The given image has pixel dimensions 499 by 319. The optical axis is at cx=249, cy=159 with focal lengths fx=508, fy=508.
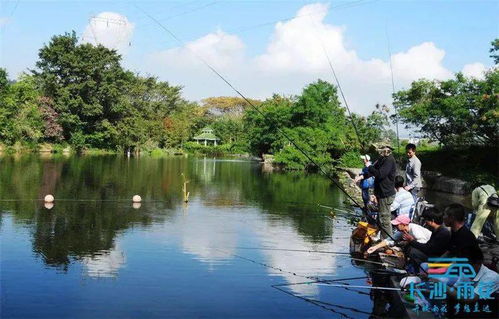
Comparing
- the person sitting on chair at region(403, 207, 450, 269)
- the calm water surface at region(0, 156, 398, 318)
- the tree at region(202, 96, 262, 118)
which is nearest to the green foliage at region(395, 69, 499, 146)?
the calm water surface at region(0, 156, 398, 318)

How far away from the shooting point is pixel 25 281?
23.7ft

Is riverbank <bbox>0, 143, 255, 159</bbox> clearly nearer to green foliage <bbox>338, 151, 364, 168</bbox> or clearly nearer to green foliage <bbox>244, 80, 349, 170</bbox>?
green foliage <bbox>244, 80, 349, 170</bbox>

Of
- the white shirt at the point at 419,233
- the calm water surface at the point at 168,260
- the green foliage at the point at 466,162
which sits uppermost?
the green foliage at the point at 466,162

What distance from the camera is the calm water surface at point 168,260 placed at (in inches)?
252

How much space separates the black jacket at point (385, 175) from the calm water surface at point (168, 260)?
135 cm

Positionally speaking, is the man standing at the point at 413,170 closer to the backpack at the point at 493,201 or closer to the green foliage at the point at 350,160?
the backpack at the point at 493,201

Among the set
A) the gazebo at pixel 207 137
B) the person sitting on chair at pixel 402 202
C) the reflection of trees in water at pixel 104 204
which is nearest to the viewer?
the person sitting on chair at pixel 402 202

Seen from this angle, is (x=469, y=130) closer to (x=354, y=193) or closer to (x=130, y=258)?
A: (x=354, y=193)

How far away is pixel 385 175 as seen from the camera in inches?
328

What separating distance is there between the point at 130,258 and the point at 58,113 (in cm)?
4804

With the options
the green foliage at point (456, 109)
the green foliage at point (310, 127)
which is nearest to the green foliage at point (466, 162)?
the green foliage at point (456, 109)

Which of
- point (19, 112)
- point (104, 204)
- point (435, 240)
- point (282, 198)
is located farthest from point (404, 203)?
point (19, 112)

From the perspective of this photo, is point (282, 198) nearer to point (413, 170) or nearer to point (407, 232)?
point (413, 170)

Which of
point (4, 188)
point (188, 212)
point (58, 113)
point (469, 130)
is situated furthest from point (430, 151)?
point (58, 113)
